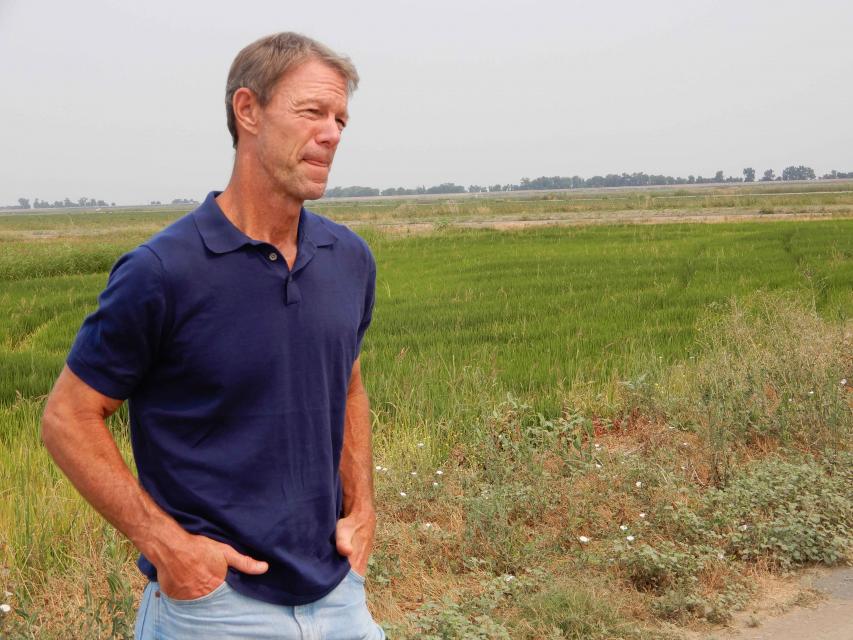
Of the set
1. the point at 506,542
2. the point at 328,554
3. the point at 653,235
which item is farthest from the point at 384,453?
the point at 653,235

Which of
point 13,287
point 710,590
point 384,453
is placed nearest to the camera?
point 710,590

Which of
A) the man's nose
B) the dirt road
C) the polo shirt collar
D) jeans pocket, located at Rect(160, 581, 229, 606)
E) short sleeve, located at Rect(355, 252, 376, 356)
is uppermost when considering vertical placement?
the man's nose

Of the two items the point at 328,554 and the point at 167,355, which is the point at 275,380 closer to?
the point at 167,355

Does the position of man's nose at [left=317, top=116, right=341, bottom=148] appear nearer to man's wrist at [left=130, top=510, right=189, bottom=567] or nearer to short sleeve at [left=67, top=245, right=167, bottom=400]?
short sleeve at [left=67, top=245, right=167, bottom=400]

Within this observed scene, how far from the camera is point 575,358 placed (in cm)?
857

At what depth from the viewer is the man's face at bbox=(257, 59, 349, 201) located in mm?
1844

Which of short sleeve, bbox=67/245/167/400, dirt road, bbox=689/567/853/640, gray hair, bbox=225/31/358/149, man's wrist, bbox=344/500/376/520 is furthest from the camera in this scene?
dirt road, bbox=689/567/853/640

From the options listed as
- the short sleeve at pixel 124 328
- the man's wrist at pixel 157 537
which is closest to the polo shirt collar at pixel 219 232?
the short sleeve at pixel 124 328

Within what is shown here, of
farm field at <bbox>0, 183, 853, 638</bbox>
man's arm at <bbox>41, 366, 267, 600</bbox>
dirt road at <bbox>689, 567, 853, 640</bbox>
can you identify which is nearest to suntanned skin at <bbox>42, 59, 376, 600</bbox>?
man's arm at <bbox>41, 366, 267, 600</bbox>

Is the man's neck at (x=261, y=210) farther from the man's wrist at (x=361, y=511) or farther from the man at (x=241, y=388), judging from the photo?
the man's wrist at (x=361, y=511)

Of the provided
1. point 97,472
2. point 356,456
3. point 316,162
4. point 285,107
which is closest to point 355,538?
point 356,456

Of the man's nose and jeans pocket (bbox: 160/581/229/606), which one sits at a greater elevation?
the man's nose

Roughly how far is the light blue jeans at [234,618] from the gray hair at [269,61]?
0.94m

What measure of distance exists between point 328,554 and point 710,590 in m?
2.60
